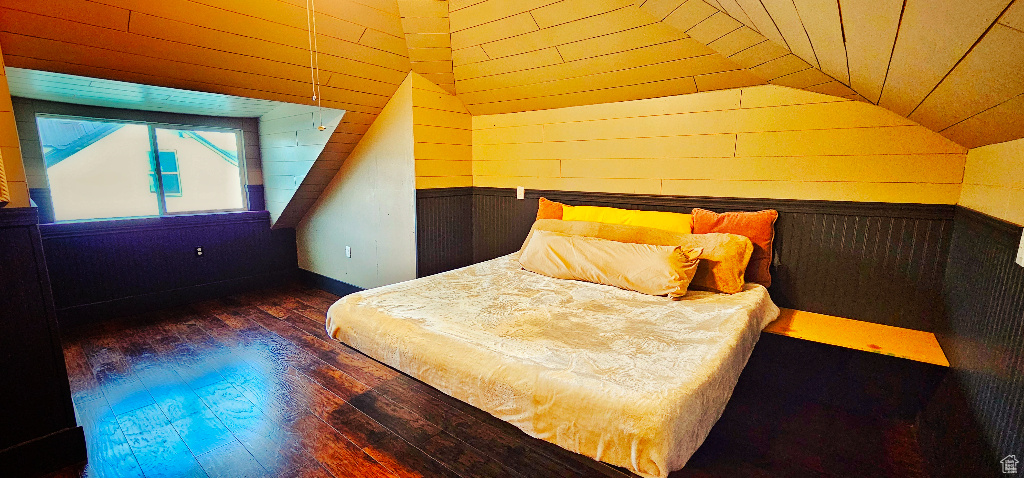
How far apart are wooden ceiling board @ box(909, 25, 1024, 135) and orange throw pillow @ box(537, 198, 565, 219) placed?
1.92 meters

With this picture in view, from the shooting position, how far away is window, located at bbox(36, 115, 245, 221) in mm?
3156

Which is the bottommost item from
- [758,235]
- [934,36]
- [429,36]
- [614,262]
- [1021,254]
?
[614,262]

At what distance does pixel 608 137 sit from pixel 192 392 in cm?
292

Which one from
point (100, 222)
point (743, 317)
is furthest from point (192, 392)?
point (743, 317)

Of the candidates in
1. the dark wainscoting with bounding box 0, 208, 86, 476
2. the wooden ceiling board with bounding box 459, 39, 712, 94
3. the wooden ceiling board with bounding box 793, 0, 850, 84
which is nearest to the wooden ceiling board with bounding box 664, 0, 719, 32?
the wooden ceiling board with bounding box 459, 39, 712, 94

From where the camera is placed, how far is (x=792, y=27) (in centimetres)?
138

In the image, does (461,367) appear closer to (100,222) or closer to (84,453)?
(84,453)

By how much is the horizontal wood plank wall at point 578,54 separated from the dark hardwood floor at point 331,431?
1.79 meters

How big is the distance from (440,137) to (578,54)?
1.35m

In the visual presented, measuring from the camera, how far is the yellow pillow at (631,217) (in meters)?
2.53

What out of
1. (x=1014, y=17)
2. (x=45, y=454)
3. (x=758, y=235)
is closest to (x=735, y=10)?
(x=1014, y=17)

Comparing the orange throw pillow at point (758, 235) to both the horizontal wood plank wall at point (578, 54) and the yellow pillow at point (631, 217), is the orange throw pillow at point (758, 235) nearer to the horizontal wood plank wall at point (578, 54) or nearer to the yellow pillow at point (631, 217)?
the yellow pillow at point (631, 217)

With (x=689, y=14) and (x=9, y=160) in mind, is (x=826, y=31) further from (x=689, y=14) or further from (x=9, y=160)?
(x=9, y=160)

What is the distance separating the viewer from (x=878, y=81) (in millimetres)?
1521
